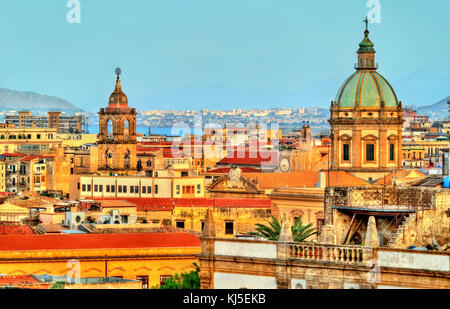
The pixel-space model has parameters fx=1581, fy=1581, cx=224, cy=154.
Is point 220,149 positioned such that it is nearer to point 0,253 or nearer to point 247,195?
point 247,195

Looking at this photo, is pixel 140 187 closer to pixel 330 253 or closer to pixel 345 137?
pixel 345 137

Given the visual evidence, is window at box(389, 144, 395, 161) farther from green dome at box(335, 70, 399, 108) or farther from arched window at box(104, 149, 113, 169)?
arched window at box(104, 149, 113, 169)

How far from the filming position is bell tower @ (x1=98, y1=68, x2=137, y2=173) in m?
131

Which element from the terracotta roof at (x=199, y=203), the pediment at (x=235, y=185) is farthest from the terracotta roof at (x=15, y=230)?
the pediment at (x=235, y=185)

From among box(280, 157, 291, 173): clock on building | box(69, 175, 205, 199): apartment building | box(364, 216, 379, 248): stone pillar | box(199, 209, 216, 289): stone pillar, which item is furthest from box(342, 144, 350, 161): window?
box(364, 216, 379, 248): stone pillar

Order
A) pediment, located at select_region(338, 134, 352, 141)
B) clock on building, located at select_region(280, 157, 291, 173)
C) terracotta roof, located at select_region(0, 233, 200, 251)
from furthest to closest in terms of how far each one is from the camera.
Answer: clock on building, located at select_region(280, 157, 291, 173) < pediment, located at select_region(338, 134, 352, 141) < terracotta roof, located at select_region(0, 233, 200, 251)

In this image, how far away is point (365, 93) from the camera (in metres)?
91.4

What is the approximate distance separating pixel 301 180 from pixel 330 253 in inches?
2293

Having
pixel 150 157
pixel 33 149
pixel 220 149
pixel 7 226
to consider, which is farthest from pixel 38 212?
pixel 220 149

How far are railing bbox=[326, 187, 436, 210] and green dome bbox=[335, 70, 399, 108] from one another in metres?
50.9

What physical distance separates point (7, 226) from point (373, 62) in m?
35.8

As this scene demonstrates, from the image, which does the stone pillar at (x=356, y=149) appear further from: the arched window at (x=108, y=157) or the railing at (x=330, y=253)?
the railing at (x=330, y=253)

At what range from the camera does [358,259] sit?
32.8m

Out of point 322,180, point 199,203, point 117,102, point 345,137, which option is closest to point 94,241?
point 322,180
